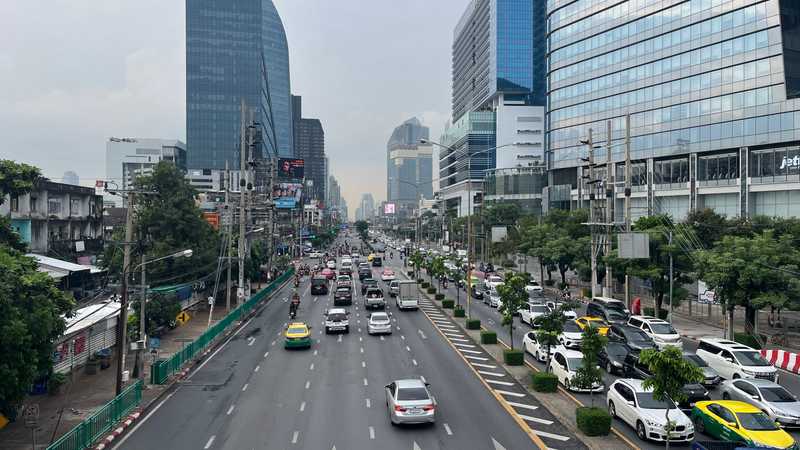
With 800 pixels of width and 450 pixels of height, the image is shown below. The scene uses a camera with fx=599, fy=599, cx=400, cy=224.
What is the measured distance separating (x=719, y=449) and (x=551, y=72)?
92.2 m

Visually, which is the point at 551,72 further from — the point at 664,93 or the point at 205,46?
the point at 205,46

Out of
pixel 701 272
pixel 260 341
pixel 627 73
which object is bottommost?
pixel 260 341

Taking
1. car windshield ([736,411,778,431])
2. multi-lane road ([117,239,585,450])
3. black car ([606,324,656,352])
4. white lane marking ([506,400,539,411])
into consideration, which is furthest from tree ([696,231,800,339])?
white lane marking ([506,400,539,411])

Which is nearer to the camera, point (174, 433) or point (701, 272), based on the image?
point (174, 433)

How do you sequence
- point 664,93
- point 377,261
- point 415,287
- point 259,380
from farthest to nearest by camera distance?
1. point 377,261
2. point 664,93
3. point 415,287
4. point 259,380

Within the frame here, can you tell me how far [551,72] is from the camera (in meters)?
101

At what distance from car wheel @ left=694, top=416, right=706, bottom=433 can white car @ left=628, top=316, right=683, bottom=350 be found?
1151 centimetres

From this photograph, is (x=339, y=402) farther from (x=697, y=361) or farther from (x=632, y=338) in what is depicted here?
(x=632, y=338)

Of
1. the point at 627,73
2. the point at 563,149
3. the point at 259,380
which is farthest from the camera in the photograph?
the point at 563,149

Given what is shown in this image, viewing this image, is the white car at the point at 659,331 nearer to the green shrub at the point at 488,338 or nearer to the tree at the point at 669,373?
the green shrub at the point at 488,338

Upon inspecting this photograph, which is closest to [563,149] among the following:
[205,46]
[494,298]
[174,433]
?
[494,298]

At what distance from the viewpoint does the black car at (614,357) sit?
28062 mm

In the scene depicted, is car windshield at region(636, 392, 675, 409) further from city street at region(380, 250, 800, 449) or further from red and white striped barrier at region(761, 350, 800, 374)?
red and white striped barrier at region(761, 350, 800, 374)

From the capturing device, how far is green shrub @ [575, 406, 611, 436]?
19469 mm
